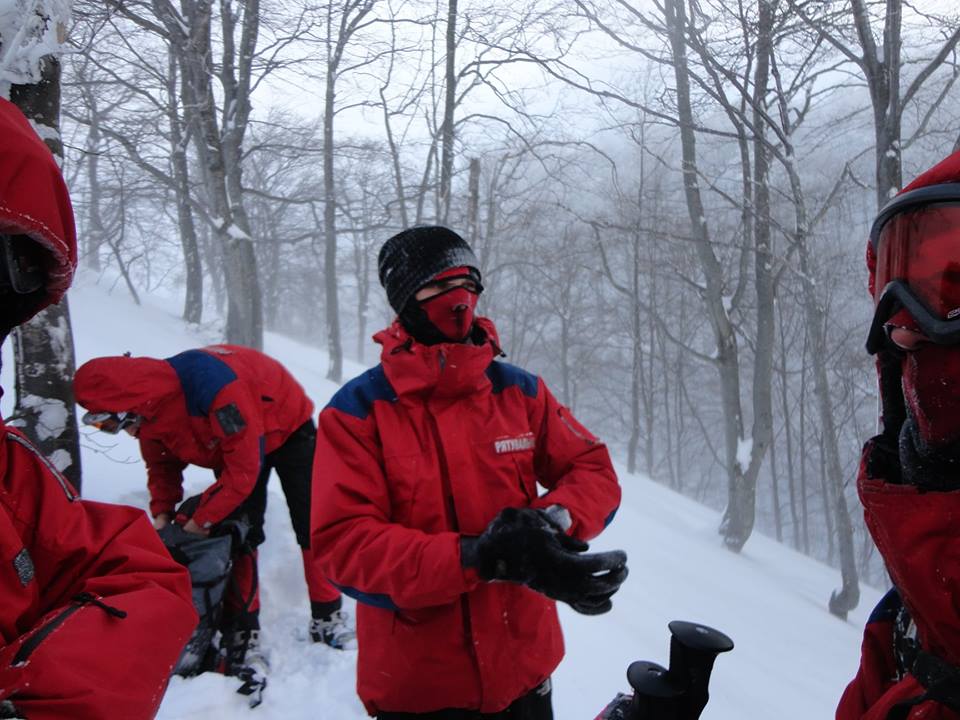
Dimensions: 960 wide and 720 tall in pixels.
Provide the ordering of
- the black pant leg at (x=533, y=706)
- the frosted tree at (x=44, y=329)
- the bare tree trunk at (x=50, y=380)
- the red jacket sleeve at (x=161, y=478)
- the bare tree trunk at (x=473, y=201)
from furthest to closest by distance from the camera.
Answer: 1. the bare tree trunk at (x=473, y=201)
2. the red jacket sleeve at (x=161, y=478)
3. the bare tree trunk at (x=50, y=380)
4. the frosted tree at (x=44, y=329)
5. the black pant leg at (x=533, y=706)

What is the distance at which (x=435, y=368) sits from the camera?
178cm

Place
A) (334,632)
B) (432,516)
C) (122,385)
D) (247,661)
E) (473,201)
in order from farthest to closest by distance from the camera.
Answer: (473,201) < (334,632) < (247,661) < (122,385) < (432,516)

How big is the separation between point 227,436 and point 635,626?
363 cm

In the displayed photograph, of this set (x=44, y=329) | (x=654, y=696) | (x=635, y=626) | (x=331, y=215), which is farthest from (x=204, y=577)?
(x=331, y=215)

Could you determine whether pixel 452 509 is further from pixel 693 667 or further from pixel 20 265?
pixel 20 265

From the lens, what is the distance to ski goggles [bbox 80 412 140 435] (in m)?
3.10

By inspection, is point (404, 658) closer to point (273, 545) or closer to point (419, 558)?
point (419, 558)

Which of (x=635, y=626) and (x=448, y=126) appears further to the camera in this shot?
(x=448, y=126)

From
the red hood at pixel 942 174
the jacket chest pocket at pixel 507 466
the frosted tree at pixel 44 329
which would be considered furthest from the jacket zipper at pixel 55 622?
the frosted tree at pixel 44 329

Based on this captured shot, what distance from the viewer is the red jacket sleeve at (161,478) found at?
3.68m

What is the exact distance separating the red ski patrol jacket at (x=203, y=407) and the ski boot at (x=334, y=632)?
988mm

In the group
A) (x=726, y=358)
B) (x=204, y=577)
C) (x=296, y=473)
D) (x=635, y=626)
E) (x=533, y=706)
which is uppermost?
(x=533, y=706)

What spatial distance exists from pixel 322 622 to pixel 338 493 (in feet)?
8.11

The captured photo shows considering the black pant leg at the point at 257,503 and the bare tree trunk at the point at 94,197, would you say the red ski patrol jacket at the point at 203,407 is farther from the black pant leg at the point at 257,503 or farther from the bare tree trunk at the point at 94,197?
the bare tree trunk at the point at 94,197
